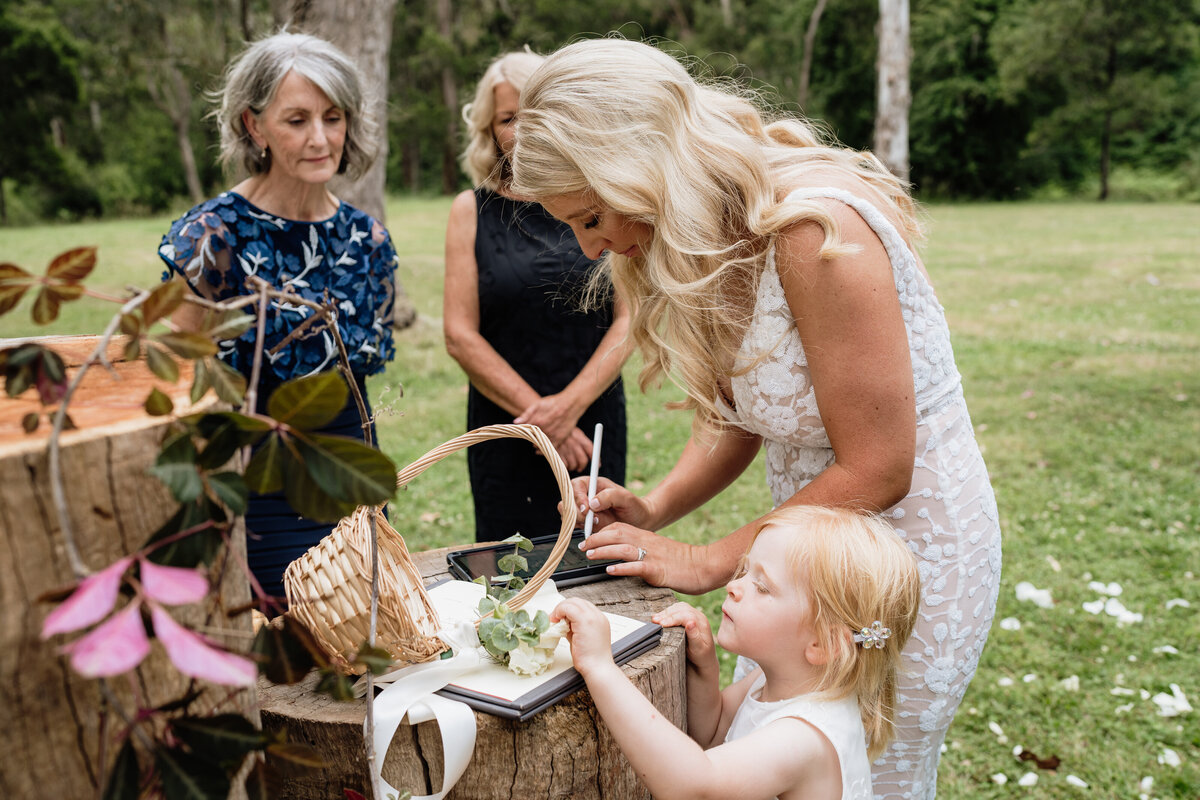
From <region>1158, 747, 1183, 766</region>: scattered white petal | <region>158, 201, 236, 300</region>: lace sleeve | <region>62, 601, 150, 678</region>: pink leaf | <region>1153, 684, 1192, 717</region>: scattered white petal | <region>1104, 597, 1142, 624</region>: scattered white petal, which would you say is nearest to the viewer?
<region>62, 601, 150, 678</region>: pink leaf

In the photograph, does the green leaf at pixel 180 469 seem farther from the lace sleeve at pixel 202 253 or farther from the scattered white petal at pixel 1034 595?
the scattered white petal at pixel 1034 595

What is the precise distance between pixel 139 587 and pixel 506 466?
2581 millimetres

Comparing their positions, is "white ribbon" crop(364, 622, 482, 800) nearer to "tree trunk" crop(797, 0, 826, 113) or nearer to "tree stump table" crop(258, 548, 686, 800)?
"tree stump table" crop(258, 548, 686, 800)

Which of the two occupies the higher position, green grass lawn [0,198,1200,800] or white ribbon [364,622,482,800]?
white ribbon [364,622,482,800]

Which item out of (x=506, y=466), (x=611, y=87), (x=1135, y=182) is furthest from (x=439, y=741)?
(x=1135, y=182)

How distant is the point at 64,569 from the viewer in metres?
0.99

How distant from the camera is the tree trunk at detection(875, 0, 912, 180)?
544 inches

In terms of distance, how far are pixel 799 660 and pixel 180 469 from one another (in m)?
1.26

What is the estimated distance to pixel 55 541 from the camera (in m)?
0.98

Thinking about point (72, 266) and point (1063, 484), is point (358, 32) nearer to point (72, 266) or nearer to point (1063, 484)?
point (1063, 484)

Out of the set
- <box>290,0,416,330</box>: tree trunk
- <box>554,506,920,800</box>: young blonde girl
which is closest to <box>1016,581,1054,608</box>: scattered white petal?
<box>554,506,920,800</box>: young blonde girl

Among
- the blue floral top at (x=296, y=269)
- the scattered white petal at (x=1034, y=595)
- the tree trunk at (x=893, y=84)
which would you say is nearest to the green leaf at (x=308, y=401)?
the blue floral top at (x=296, y=269)

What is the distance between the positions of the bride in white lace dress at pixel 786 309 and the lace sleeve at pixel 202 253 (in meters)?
1.29

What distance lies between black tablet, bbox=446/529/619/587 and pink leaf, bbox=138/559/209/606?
1318 mm
